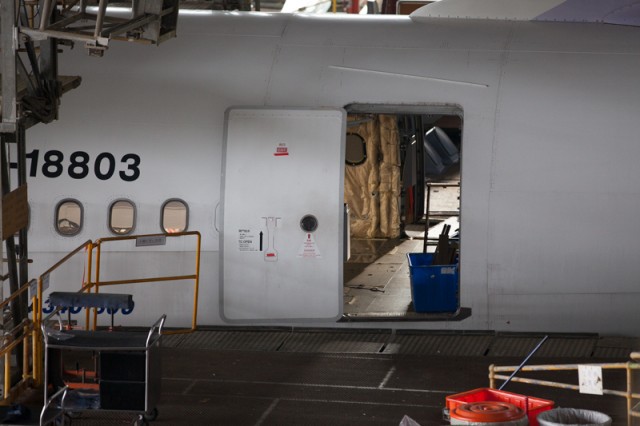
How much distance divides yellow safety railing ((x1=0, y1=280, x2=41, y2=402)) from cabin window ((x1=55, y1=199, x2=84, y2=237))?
1896 mm

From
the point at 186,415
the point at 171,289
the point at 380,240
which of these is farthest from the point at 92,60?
the point at 380,240

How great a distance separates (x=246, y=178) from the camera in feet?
46.4

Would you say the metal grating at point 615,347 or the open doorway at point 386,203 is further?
the open doorway at point 386,203

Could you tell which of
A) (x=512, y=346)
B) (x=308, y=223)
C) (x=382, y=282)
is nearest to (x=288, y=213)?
(x=308, y=223)

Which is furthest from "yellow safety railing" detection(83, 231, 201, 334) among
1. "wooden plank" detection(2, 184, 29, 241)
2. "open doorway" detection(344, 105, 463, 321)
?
"open doorway" detection(344, 105, 463, 321)

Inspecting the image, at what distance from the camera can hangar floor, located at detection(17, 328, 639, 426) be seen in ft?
38.8

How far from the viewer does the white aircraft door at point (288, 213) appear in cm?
1412

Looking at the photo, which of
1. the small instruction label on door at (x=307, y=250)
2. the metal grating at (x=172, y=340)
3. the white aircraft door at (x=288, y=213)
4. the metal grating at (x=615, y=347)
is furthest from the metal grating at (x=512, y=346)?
the metal grating at (x=172, y=340)

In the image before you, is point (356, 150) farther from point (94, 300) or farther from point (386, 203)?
point (94, 300)

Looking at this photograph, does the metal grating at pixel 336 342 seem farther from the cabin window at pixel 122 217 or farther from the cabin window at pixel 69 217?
the cabin window at pixel 69 217

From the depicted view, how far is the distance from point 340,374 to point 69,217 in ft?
12.8

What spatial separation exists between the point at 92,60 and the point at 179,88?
1.18 m

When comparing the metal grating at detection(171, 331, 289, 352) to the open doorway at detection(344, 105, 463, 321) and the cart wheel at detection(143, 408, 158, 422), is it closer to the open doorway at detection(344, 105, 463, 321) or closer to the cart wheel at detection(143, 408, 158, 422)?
the cart wheel at detection(143, 408, 158, 422)

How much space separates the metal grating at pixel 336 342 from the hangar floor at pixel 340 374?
1 cm
